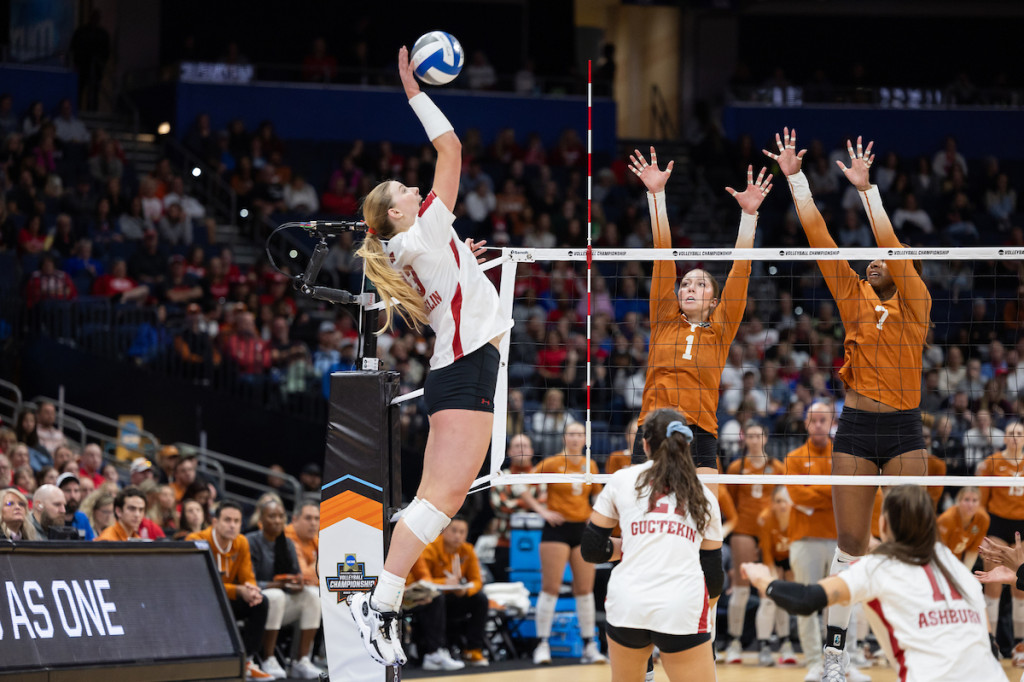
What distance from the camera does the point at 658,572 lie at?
4.95 m

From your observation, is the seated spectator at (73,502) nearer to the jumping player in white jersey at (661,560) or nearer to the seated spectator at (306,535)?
the seated spectator at (306,535)

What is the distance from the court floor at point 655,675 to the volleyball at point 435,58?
185 inches

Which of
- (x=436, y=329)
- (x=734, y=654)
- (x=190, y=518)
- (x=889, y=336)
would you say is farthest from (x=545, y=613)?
(x=436, y=329)

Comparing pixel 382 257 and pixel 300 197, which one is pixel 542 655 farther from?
pixel 300 197

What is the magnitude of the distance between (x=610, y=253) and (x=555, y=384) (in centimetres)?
756

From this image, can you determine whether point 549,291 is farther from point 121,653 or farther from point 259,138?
point 121,653

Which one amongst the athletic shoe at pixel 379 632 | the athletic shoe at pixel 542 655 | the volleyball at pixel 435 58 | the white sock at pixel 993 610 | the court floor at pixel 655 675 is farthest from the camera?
the white sock at pixel 993 610

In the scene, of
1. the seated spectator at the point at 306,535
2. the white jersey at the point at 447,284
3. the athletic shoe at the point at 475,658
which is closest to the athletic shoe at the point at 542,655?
the athletic shoe at the point at 475,658

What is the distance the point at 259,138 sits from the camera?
17.6m

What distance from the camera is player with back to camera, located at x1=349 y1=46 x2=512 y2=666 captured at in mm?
5539

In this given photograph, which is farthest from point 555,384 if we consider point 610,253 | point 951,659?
point 951,659

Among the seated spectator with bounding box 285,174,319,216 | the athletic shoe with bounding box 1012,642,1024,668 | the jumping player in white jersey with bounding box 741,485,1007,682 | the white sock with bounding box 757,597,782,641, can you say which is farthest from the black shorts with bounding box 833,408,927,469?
the seated spectator with bounding box 285,174,319,216

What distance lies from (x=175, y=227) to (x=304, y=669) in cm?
798

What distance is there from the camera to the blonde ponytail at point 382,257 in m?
5.70
